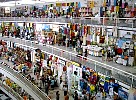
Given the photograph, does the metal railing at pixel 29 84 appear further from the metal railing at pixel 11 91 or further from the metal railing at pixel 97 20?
the metal railing at pixel 97 20

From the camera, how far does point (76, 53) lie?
66.9 ft

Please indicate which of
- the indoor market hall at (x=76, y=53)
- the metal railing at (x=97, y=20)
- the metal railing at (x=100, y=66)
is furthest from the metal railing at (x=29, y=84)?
the metal railing at (x=97, y=20)

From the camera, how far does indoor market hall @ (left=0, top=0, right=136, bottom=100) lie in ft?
55.2

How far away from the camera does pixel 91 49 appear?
1992 cm

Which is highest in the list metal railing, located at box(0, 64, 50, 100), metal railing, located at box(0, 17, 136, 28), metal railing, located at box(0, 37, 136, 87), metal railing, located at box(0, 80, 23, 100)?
metal railing, located at box(0, 17, 136, 28)

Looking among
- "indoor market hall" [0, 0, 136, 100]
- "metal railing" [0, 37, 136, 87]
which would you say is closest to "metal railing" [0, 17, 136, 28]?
"indoor market hall" [0, 0, 136, 100]

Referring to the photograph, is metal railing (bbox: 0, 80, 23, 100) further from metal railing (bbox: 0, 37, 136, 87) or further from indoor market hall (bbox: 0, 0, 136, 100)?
metal railing (bbox: 0, 37, 136, 87)

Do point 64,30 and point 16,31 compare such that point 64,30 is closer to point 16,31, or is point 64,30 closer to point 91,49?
point 91,49

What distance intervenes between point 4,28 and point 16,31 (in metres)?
4.74

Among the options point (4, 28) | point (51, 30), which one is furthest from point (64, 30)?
point (4, 28)

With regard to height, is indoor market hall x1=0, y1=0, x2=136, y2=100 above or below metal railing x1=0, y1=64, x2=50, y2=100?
above

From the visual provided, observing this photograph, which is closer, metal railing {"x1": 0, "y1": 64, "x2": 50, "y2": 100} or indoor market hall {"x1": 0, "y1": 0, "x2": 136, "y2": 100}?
indoor market hall {"x1": 0, "y1": 0, "x2": 136, "y2": 100}

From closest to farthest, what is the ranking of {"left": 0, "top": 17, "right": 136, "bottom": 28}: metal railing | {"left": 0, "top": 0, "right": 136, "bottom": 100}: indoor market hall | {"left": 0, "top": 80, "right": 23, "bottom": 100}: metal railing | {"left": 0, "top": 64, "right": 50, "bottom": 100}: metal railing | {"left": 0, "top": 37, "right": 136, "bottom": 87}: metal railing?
1. {"left": 0, "top": 37, "right": 136, "bottom": 87}: metal railing
2. {"left": 0, "top": 17, "right": 136, "bottom": 28}: metal railing
3. {"left": 0, "top": 0, "right": 136, "bottom": 100}: indoor market hall
4. {"left": 0, "top": 64, "right": 50, "bottom": 100}: metal railing
5. {"left": 0, "top": 80, "right": 23, "bottom": 100}: metal railing

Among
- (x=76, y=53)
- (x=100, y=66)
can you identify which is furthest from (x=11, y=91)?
(x=100, y=66)
